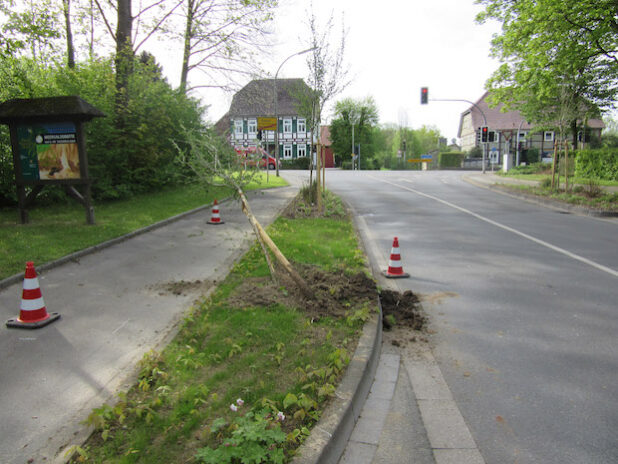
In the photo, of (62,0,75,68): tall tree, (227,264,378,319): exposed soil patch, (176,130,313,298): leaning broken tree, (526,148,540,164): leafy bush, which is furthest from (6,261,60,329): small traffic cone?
(526,148,540,164): leafy bush

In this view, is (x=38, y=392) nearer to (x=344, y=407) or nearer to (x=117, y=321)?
(x=117, y=321)

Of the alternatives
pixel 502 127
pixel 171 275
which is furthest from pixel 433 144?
pixel 171 275

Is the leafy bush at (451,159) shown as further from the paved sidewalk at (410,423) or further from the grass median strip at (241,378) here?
the paved sidewalk at (410,423)

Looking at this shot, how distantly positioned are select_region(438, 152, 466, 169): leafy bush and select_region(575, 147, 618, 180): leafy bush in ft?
112

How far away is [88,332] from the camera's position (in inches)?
185

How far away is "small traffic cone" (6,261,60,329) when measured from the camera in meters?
4.83

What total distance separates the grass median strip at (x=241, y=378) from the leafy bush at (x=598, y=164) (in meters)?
22.7

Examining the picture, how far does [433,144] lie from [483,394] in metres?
91.9

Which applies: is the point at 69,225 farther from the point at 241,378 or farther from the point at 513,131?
the point at 513,131

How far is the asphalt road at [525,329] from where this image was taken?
3.01 m

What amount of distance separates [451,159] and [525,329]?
57401mm

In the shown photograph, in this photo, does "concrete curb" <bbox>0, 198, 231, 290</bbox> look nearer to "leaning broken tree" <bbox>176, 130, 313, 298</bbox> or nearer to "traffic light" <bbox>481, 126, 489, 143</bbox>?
"leaning broken tree" <bbox>176, 130, 313, 298</bbox>

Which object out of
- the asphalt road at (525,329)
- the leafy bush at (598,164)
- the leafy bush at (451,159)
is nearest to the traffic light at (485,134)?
the leafy bush at (598,164)

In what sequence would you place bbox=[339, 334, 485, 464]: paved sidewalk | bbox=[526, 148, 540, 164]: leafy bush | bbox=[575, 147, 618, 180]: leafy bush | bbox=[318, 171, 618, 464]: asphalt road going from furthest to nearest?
1. bbox=[526, 148, 540, 164]: leafy bush
2. bbox=[575, 147, 618, 180]: leafy bush
3. bbox=[318, 171, 618, 464]: asphalt road
4. bbox=[339, 334, 485, 464]: paved sidewalk
